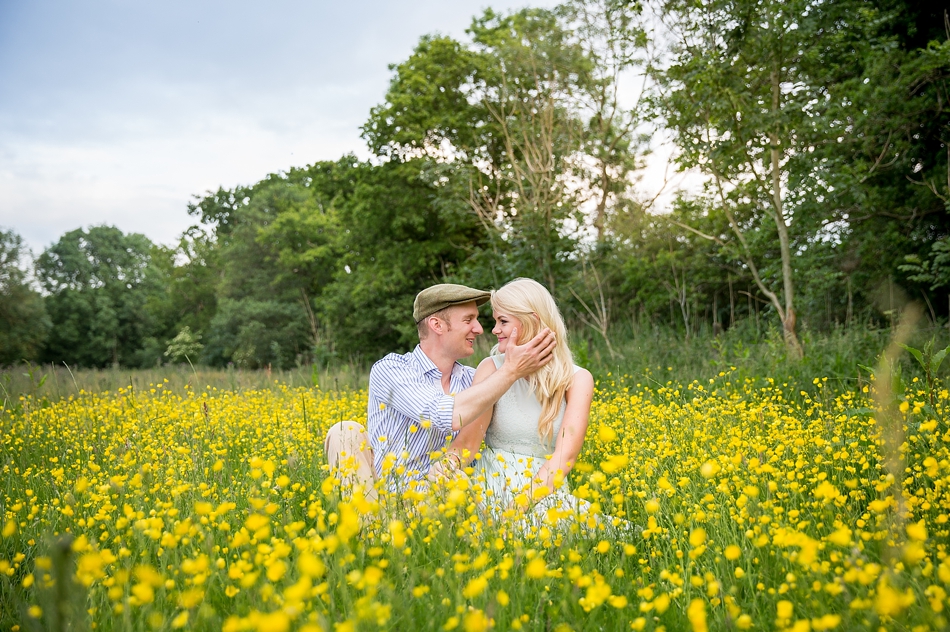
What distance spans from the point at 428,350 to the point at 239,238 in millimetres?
31169

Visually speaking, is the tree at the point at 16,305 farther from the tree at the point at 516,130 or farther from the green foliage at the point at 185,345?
the tree at the point at 516,130

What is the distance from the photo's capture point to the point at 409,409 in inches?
134

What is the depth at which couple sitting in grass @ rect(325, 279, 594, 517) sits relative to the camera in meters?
3.25

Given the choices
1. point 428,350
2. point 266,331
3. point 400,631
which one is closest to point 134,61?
point 428,350

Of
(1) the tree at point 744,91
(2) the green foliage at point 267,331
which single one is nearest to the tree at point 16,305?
(2) the green foliage at point 267,331

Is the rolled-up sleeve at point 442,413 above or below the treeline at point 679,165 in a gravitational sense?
below

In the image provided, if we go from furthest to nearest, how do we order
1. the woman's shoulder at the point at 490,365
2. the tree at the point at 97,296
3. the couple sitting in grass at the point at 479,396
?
1. the tree at the point at 97,296
2. the woman's shoulder at the point at 490,365
3. the couple sitting in grass at the point at 479,396

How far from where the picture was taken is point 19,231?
103 feet

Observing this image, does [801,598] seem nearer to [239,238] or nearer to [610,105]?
[610,105]

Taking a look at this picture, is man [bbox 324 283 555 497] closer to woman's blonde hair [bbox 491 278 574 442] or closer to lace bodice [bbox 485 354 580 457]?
woman's blonde hair [bbox 491 278 574 442]

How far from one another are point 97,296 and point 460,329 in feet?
147

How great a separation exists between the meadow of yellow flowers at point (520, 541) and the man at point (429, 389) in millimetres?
362

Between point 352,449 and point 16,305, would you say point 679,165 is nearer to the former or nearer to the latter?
point 352,449

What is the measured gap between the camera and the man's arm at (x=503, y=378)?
3.19 meters
